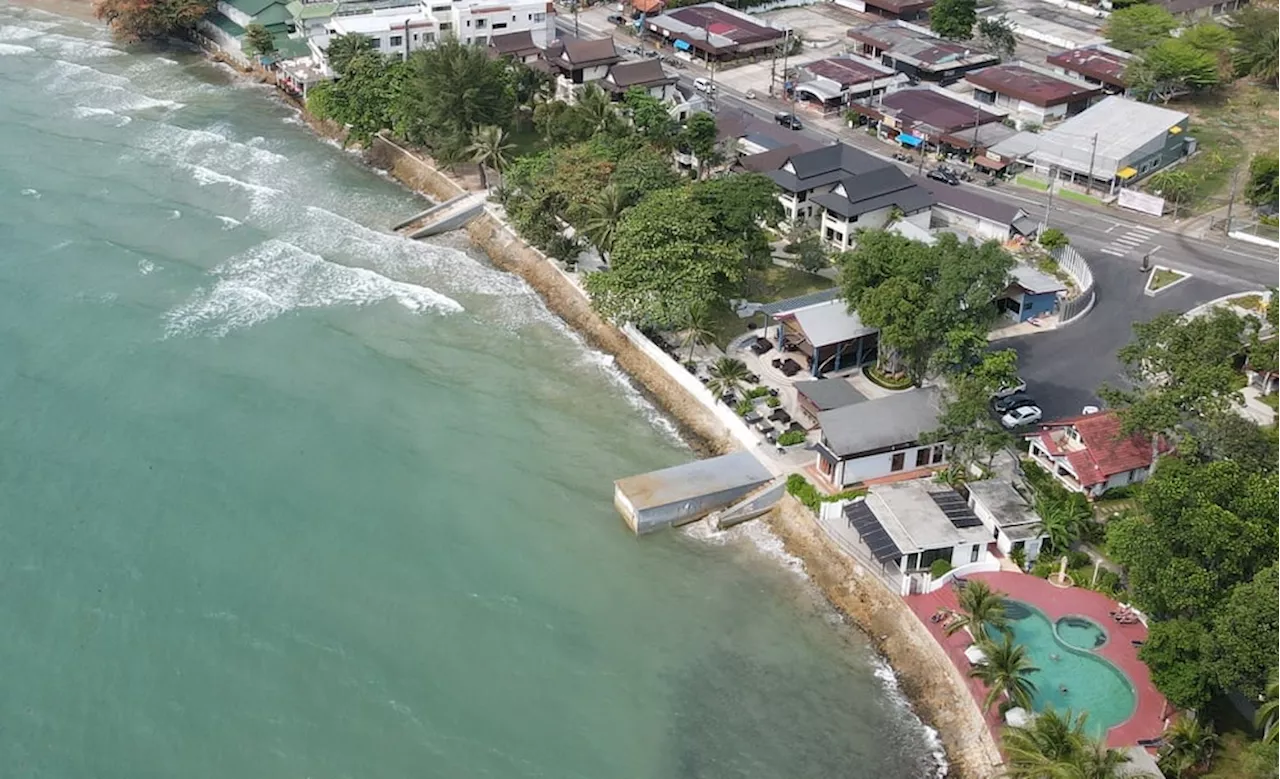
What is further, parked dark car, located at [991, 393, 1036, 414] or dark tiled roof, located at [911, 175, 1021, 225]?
dark tiled roof, located at [911, 175, 1021, 225]

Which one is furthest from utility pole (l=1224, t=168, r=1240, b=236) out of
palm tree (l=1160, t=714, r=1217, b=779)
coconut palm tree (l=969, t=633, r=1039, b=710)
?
palm tree (l=1160, t=714, r=1217, b=779)

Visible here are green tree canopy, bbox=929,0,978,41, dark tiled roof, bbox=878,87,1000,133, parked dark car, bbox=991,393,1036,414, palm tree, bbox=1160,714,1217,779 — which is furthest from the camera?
green tree canopy, bbox=929,0,978,41

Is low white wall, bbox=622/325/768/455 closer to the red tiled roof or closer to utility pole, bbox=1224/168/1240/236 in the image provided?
the red tiled roof

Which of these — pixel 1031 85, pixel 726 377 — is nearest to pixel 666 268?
pixel 726 377

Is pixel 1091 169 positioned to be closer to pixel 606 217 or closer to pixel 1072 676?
pixel 606 217

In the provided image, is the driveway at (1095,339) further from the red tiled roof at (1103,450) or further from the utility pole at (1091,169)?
the utility pole at (1091,169)

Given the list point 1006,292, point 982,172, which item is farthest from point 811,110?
point 1006,292

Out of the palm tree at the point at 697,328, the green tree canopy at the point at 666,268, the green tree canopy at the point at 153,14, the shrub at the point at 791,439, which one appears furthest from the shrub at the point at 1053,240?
the green tree canopy at the point at 153,14
